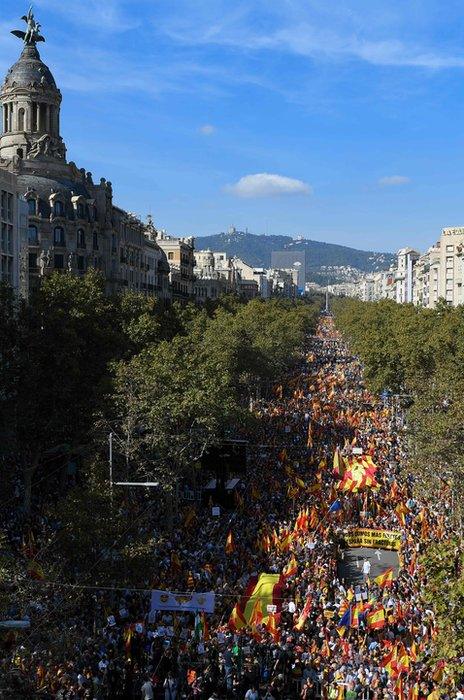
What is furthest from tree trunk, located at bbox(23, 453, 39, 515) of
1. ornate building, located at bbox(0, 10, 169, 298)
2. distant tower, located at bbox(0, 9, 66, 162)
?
distant tower, located at bbox(0, 9, 66, 162)

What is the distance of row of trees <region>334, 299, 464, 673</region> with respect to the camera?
16750 mm

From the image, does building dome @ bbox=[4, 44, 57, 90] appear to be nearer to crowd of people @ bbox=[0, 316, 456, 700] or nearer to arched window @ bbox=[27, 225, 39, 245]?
arched window @ bbox=[27, 225, 39, 245]

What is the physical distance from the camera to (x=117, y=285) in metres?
92.4

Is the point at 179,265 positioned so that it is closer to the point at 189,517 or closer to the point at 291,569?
the point at 189,517

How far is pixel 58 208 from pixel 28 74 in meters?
18.6

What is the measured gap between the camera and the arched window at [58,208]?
263ft

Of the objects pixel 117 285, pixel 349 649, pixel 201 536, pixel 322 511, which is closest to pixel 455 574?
pixel 349 649

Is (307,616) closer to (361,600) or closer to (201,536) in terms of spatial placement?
(361,600)

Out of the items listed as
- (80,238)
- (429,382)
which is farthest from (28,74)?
(429,382)

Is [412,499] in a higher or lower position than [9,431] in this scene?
lower

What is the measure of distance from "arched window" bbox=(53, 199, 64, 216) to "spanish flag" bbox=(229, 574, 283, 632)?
58.8 meters

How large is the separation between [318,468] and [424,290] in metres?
149

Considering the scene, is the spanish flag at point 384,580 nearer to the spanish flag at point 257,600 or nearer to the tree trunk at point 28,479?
the spanish flag at point 257,600

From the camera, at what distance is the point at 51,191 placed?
80.8 metres
